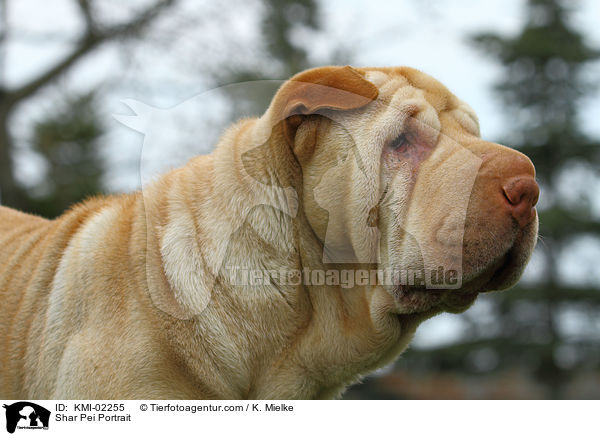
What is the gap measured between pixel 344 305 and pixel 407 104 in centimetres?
85

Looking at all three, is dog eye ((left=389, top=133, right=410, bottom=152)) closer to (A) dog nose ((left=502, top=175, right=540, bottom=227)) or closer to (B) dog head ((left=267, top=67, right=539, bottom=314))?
(B) dog head ((left=267, top=67, right=539, bottom=314))

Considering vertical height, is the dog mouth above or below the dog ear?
below

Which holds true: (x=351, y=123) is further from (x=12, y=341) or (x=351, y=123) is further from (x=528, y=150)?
(x=528, y=150)

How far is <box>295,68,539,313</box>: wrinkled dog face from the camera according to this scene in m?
2.21

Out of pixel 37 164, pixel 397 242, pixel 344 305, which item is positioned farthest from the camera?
pixel 37 164

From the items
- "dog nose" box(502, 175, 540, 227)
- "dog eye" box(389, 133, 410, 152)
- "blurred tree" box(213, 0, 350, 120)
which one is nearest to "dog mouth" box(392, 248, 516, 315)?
"dog nose" box(502, 175, 540, 227)

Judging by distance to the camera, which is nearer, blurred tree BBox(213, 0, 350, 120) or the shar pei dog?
the shar pei dog

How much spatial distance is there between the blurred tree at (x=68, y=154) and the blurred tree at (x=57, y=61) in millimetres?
1444

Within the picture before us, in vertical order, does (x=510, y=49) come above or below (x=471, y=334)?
above

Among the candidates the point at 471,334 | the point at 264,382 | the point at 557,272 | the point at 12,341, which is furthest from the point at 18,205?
the point at 557,272

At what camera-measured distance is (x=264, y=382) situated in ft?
8.14
